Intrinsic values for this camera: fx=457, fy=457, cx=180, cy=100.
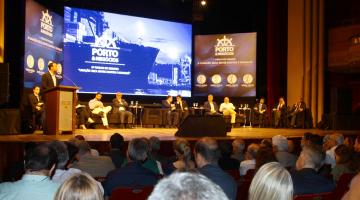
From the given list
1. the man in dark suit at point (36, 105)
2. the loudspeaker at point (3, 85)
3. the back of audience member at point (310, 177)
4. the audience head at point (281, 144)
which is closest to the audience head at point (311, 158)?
the back of audience member at point (310, 177)

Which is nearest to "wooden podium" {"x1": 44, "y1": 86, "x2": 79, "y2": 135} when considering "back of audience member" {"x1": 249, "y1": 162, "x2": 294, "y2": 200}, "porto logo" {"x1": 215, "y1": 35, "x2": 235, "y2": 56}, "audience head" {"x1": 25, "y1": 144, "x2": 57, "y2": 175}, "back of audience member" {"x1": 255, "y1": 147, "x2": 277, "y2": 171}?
"back of audience member" {"x1": 255, "y1": 147, "x2": 277, "y2": 171}

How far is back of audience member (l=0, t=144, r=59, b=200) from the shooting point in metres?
2.35

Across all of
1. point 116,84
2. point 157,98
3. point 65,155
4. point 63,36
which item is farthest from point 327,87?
point 65,155

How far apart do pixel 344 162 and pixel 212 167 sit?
1631mm

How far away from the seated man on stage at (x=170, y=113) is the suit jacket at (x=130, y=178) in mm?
10865

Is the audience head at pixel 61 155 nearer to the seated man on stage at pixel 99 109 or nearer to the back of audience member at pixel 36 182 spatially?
the back of audience member at pixel 36 182

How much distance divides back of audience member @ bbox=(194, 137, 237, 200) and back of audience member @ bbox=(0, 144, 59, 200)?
1.06 metres

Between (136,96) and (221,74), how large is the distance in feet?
10.5

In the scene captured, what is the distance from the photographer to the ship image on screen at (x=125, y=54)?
13.2 meters

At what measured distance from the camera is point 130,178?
129 inches

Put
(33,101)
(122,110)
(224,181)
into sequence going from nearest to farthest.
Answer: (224,181) < (33,101) < (122,110)

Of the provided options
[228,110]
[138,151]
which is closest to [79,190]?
[138,151]

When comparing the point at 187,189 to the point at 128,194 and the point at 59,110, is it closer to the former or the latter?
the point at 128,194

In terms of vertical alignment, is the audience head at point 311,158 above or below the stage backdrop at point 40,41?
below
